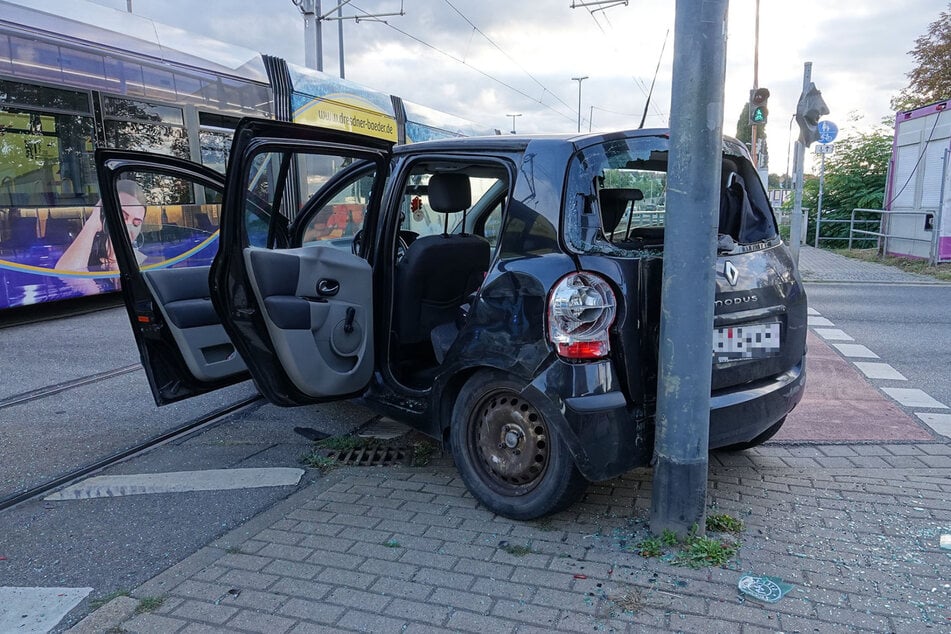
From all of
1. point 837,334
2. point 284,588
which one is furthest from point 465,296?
point 837,334

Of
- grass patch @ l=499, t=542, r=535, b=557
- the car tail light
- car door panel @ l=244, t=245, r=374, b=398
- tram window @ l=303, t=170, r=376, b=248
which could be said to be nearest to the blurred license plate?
the car tail light

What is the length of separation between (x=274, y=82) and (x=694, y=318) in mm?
9884

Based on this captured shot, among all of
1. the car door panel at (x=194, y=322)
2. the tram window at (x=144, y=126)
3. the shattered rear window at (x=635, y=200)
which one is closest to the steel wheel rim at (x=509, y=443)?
the shattered rear window at (x=635, y=200)

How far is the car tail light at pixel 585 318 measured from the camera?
2.89m

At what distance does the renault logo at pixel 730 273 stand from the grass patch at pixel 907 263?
12681 mm

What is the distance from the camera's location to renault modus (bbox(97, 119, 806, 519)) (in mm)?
2961

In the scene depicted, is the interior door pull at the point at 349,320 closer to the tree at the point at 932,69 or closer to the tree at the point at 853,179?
the tree at the point at 853,179

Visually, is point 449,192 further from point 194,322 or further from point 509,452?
point 194,322

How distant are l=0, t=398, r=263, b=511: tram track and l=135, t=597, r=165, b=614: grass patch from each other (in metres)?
1.44

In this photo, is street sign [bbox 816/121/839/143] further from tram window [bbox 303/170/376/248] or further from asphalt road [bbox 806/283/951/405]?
tram window [bbox 303/170/376/248]

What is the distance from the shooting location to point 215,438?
465 centimetres

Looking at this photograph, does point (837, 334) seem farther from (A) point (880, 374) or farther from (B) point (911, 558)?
(B) point (911, 558)

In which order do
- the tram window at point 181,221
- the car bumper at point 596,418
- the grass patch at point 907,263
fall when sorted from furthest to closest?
the grass patch at point 907,263, the tram window at point 181,221, the car bumper at point 596,418

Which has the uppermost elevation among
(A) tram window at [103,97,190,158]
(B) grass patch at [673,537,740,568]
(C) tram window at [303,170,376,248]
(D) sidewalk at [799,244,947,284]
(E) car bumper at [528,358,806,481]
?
(A) tram window at [103,97,190,158]
